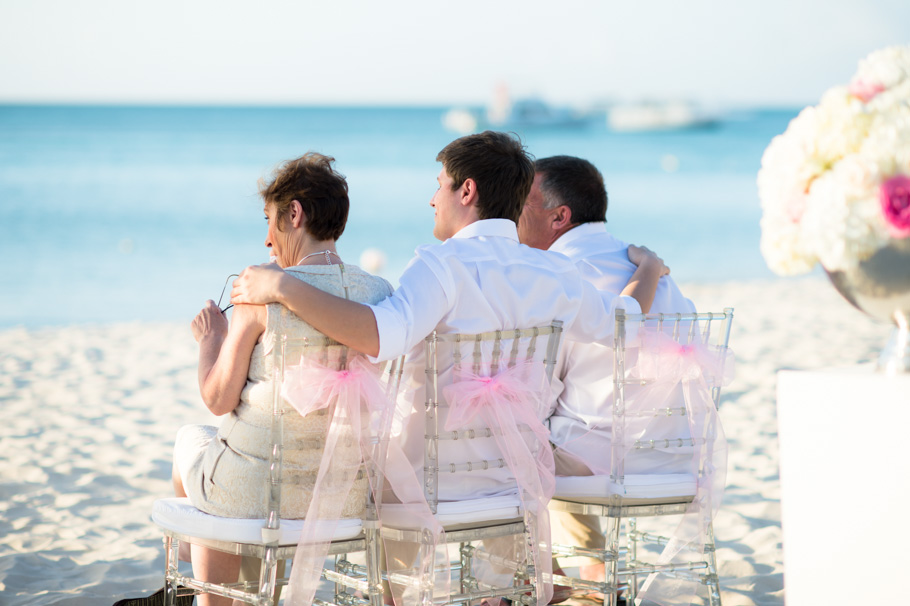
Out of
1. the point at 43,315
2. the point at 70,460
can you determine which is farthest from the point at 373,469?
the point at 43,315

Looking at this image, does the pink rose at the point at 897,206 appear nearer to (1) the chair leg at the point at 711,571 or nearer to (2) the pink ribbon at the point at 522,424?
(2) the pink ribbon at the point at 522,424

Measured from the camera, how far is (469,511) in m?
2.50

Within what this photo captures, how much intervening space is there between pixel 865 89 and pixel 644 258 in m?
1.43

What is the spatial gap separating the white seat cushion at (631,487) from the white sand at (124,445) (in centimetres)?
72

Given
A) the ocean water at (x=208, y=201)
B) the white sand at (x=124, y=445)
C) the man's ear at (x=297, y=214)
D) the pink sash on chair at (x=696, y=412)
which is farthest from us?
the ocean water at (x=208, y=201)

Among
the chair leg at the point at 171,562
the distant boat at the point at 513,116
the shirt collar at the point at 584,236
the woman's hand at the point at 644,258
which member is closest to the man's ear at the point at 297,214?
the chair leg at the point at 171,562

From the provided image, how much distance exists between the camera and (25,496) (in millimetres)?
4457

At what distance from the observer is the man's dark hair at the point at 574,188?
10.9 feet

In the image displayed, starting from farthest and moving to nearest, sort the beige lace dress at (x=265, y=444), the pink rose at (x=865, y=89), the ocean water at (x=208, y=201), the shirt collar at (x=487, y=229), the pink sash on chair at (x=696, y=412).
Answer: the ocean water at (x=208, y=201) < the pink sash on chair at (x=696, y=412) < the shirt collar at (x=487, y=229) < the beige lace dress at (x=265, y=444) < the pink rose at (x=865, y=89)

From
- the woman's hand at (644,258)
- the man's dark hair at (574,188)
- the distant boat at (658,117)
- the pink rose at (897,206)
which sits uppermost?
the distant boat at (658,117)

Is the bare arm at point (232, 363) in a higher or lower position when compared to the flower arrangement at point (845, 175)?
lower

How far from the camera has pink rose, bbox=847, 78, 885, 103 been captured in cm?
175

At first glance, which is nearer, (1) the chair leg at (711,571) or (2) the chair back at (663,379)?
(2) the chair back at (663,379)

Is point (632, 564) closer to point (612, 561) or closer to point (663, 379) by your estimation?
point (612, 561)
